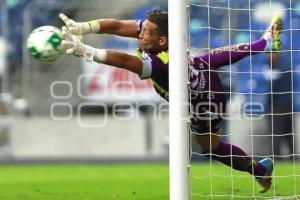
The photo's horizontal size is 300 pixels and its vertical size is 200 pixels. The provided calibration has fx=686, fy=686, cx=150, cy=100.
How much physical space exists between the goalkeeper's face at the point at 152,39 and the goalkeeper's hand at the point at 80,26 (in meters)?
0.33

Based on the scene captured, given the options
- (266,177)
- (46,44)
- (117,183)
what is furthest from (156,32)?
(117,183)

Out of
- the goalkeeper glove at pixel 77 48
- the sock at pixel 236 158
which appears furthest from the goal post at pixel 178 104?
the sock at pixel 236 158

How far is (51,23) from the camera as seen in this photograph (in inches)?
418

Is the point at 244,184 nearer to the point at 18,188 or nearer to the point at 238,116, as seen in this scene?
the point at 18,188

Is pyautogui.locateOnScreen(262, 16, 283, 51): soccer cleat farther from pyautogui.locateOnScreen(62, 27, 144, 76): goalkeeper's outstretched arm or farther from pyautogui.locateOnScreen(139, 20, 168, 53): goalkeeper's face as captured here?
pyautogui.locateOnScreen(62, 27, 144, 76): goalkeeper's outstretched arm

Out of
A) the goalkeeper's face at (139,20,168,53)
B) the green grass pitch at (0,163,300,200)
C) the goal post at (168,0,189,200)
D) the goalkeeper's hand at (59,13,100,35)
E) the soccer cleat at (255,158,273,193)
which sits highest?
the goalkeeper's hand at (59,13,100,35)

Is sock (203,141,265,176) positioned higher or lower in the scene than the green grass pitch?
higher

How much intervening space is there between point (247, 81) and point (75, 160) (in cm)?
272

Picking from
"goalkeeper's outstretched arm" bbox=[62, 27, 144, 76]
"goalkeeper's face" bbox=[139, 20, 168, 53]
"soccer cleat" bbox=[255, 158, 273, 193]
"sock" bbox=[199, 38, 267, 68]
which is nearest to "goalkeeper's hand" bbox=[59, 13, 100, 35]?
"goalkeeper's outstretched arm" bbox=[62, 27, 144, 76]

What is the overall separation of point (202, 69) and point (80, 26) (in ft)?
2.85

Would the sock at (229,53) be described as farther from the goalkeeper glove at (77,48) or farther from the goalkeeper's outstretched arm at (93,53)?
the goalkeeper glove at (77,48)

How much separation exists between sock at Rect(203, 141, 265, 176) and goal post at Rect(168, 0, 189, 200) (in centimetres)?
122

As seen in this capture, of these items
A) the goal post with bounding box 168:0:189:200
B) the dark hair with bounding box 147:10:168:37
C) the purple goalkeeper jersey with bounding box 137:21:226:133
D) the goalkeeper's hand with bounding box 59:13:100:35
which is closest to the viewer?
the goal post with bounding box 168:0:189:200

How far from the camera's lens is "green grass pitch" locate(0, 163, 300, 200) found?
198 inches
